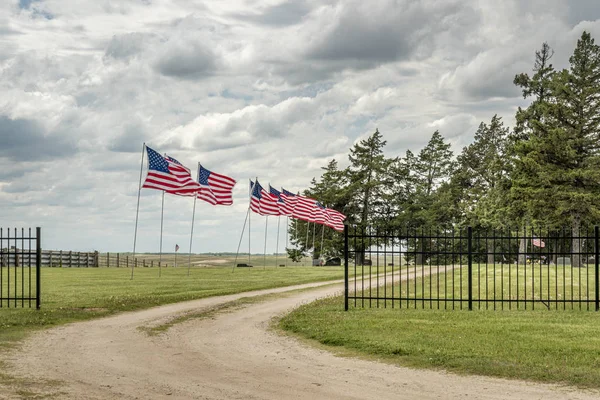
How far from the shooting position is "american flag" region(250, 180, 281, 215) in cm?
5147

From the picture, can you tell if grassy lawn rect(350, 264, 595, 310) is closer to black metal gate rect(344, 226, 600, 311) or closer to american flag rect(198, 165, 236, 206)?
black metal gate rect(344, 226, 600, 311)

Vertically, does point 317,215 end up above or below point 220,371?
above

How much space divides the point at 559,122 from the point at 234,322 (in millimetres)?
44085

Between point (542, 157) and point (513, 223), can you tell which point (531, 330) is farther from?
point (513, 223)

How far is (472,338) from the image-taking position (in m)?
13.9

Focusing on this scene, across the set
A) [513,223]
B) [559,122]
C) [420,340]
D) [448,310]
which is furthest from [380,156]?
[420,340]

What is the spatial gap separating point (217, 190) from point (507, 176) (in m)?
36.0

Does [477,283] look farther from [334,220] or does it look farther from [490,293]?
[334,220]

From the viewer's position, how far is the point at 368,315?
18000 mm

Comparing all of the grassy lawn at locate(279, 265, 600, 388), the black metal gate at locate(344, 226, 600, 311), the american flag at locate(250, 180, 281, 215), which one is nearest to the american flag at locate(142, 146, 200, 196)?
the black metal gate at locate(344, 226, 600, 311)

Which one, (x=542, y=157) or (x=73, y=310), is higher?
(x=542, y=157)

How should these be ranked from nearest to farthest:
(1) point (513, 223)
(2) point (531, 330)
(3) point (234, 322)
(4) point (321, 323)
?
(2) point (531, 330) → (4) point (321, 323) → (3) point (234, 322) → (1) point (513, 223)

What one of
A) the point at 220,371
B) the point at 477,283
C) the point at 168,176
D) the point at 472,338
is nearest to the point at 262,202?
the point at 168,176

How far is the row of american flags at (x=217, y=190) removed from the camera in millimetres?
35234
